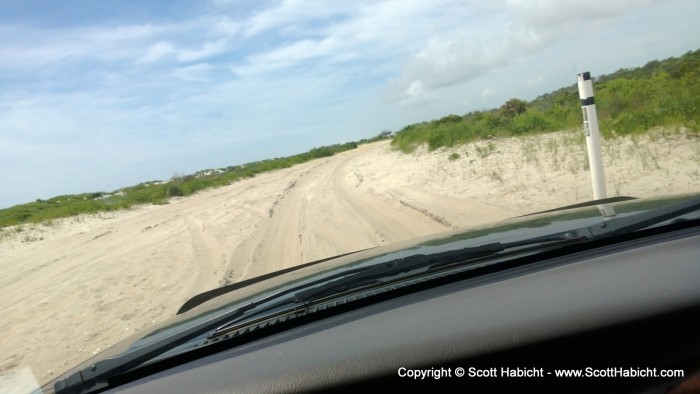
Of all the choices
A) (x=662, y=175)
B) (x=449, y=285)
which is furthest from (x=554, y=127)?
(x=449, y=285)

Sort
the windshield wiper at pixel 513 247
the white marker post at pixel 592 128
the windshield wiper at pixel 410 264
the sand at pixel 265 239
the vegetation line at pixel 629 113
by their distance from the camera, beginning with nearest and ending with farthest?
the windshield wiper at pixel 410 264, the windshield wiper at pixel 513 247, the white marker post at pixel 592 128, the sand at pixel 265 239, the vegetation line at pixel 629 113

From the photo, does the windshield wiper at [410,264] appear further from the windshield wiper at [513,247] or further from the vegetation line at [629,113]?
the vegetation line at [629,113]

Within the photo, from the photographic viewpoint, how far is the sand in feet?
25.6

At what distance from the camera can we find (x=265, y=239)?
39.9 ft

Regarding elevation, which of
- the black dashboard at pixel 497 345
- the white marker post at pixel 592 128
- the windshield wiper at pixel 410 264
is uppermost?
the white marker post at pixel 592 128

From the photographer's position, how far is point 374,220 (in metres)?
12.0

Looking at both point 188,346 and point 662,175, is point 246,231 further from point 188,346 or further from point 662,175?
point 188,346

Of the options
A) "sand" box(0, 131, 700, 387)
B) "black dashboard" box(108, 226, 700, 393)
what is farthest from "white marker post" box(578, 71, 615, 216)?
"black dashboard" box(108, 226, 700, 393)

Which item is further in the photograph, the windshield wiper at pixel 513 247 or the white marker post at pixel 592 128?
the white marker post at pixel 592 128

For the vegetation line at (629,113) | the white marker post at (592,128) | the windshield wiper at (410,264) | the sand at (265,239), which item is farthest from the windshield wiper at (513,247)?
the vegetation line at (629,113)

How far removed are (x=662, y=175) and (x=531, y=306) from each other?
8.54 m

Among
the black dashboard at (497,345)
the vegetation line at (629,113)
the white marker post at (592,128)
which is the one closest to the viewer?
the black dashboard at (497,345)

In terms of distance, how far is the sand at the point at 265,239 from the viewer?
25.6ft

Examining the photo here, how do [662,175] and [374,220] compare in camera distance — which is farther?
[374,220]
